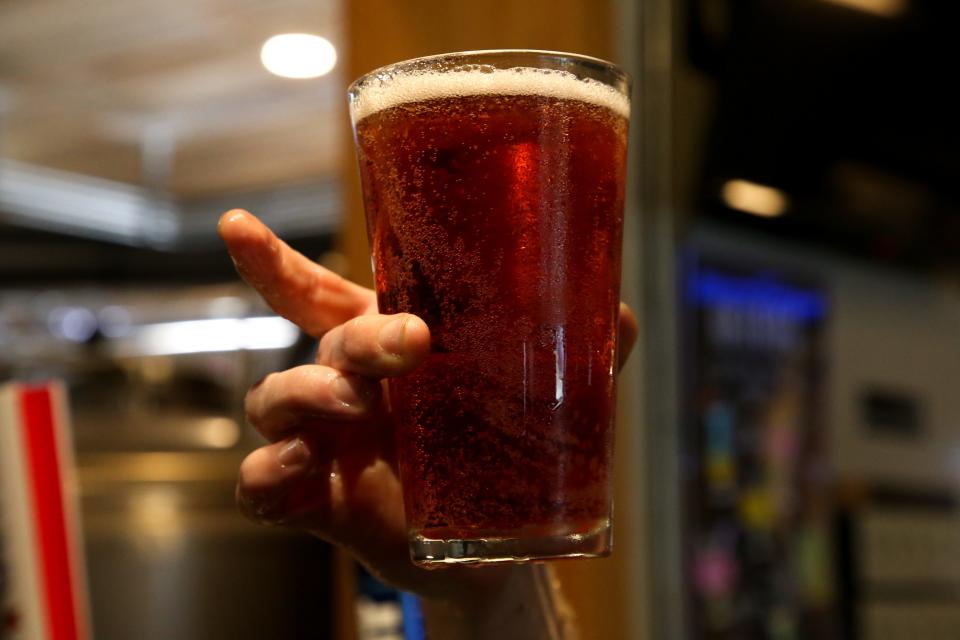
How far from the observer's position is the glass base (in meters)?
0.62

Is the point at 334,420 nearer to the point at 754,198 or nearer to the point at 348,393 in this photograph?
the point at 348,393

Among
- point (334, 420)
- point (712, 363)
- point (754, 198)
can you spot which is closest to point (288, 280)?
point (334, 420)

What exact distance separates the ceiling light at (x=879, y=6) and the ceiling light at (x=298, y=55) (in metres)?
2.63

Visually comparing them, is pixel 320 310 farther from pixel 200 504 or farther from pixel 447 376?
pixel 200 504

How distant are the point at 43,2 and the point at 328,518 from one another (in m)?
4.08

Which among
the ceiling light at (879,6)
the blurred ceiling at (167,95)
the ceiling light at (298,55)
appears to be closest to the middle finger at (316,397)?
the ceiling light at (879,6)

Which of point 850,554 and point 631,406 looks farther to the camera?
point 850,554

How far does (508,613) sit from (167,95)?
4749 mm

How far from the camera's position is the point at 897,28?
2518mm

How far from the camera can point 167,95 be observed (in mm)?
5152

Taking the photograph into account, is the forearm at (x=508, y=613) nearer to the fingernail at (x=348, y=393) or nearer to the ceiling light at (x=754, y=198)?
the fingernail at (x=348, y=393)

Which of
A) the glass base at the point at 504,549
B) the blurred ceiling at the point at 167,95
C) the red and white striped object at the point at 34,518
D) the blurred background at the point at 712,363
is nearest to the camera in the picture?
the glass base at the point at 504,549

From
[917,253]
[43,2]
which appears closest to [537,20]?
[917,253]

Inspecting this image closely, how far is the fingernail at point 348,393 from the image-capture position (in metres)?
0.68
